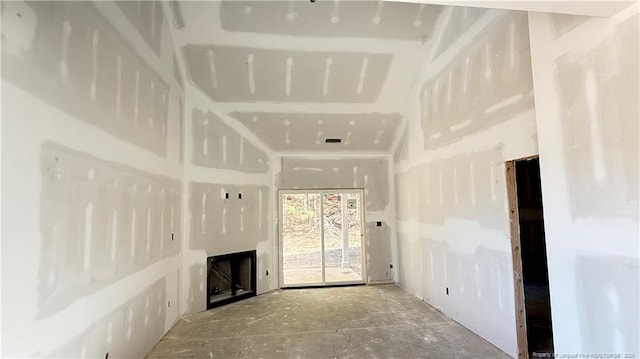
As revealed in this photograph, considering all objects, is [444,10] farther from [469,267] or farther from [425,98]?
[469,267]

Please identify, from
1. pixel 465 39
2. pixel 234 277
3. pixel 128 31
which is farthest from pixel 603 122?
pixel 234 277

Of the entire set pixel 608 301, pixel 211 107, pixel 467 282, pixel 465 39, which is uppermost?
pixel 465 39

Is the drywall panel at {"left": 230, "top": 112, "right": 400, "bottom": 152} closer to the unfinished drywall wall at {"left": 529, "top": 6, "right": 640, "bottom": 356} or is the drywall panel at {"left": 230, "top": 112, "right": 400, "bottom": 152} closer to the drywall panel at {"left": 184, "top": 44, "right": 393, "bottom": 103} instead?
the drywall panel at {"left": 184, "top": 44, "right": 393, "bottom": 103}

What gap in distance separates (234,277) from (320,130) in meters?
3.06

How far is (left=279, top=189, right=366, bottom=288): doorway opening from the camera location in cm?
651

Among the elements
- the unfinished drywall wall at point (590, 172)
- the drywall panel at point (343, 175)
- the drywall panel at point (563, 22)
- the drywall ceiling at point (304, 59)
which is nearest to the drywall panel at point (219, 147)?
the drywall ceiling at point (304, 59)

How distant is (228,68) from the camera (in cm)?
462

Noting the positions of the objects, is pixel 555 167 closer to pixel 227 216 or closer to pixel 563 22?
pixel 563 22

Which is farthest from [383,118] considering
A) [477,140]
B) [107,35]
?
[107,35]

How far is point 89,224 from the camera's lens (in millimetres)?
2467

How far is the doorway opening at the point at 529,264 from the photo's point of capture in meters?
3.19

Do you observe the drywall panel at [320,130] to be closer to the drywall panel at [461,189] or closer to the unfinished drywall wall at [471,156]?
the unfinished drywall wall at [471,156]

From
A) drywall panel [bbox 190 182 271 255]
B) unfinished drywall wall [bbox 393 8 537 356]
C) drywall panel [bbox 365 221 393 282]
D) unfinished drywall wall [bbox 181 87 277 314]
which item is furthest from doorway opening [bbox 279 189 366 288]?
unfinished drywall wall [bbox 393 8 537 356]

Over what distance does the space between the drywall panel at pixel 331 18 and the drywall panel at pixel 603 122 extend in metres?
2.23
